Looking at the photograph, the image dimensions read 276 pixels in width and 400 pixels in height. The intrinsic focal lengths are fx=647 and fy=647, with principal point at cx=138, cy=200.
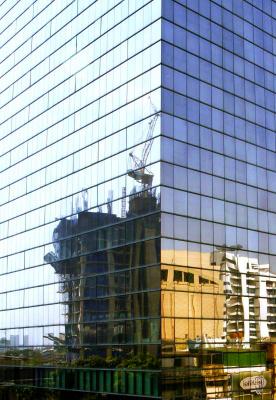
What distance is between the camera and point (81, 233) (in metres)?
49.7

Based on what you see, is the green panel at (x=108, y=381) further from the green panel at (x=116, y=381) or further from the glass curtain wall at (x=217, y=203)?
the glass curtain wall at (x=217, y=203)

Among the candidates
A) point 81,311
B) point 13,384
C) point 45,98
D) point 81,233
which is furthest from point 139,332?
point 45,98

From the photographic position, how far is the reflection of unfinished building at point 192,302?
134ft

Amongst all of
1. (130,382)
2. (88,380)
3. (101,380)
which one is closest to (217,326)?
(130,382)

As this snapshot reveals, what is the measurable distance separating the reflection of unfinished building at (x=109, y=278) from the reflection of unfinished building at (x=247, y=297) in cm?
594

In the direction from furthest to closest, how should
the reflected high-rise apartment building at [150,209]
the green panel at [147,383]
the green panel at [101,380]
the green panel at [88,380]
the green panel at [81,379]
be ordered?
1. the green panel at [81,379]
2. the green panel at [88,380]
3. the green panel at [101,380]
4. the reflected high-rise apartment building at [150,209]
5. the green panel at [147,383]

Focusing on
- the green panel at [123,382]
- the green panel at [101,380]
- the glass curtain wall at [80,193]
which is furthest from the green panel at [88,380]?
the green panel at [123,382]

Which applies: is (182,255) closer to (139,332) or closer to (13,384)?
(139,332)

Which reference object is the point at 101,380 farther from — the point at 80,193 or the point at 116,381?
the point at 80,193

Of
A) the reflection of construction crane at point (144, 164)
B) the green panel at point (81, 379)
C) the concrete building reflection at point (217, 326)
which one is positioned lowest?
the green panel at point (81, 379)

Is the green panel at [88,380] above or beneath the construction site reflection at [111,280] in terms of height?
beneath

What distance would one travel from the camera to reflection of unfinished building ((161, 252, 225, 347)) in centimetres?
4081

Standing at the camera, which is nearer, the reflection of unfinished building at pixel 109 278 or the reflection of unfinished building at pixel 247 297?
the reflection of unfinished building at pixel 109 278

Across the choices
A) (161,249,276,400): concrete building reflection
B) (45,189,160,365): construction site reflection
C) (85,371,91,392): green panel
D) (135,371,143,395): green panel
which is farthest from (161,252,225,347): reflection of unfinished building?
(85,371,91,392): green panel
